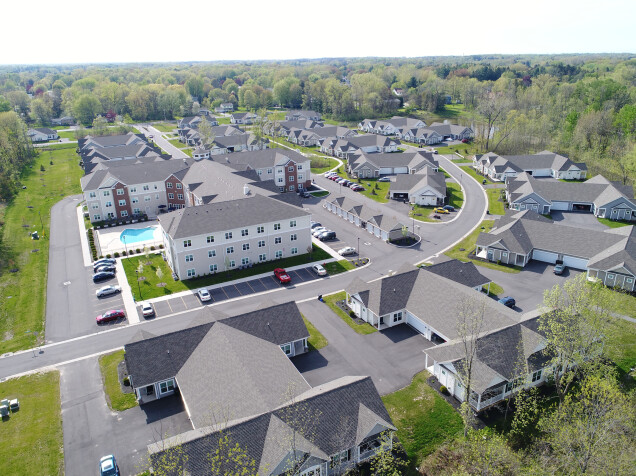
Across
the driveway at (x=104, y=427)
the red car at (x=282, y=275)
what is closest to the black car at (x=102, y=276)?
the driveway at (x=104, y=427)

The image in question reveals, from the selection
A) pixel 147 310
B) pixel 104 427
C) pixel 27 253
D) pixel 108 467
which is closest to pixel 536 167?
pixel 147 310

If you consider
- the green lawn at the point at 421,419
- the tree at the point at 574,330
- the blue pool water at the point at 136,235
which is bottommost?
the green lawn at the point at 421,419

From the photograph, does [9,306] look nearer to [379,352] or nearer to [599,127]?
[379,352]

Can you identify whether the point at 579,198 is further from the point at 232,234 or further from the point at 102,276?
the point at 102,276

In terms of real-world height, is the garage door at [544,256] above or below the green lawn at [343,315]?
above

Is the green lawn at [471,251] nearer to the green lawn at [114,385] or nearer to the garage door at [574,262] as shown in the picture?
the garage door at [574,262]
